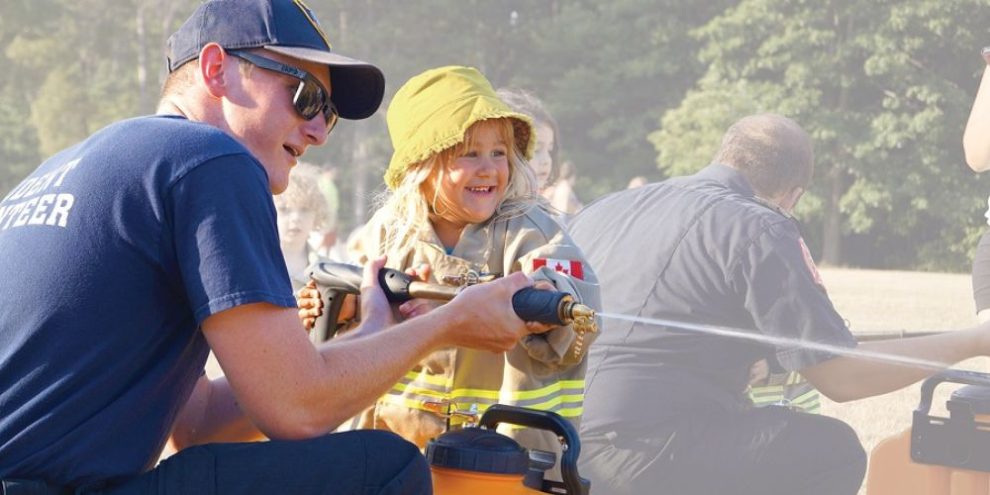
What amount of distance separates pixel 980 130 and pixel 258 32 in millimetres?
1796

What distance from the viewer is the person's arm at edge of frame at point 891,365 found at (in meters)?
2.91

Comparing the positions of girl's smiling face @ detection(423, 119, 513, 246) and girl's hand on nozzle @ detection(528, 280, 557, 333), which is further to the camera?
girl's smiling face @ detection(423, 119, 513, 246)

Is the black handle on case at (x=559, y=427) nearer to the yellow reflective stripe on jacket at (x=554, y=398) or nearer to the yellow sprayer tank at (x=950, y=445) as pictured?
the yellow reflective stripe on jacket at (x=554, y=398)

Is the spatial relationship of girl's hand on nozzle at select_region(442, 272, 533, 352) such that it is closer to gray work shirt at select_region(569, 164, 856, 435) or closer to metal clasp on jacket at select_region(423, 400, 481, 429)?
metal clasp on jacket at select_region(423, 400, 481, 429)

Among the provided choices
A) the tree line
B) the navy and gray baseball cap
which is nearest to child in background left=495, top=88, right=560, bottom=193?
the tree line

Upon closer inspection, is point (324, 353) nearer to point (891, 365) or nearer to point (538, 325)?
point (538, 325)

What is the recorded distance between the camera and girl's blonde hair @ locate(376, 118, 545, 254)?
277 cm

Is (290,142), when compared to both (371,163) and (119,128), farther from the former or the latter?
(371,163)

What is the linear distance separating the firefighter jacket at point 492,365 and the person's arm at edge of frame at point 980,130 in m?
0.99

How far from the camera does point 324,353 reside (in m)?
1.82

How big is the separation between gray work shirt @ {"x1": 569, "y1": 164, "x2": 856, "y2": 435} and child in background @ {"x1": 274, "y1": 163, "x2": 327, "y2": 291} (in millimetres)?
2584

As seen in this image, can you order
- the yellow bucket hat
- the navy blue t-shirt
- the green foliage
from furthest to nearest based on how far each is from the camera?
the green foliage → the yellow bucket hat → the navy blue t-shirt

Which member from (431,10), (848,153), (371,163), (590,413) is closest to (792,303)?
(590,413)

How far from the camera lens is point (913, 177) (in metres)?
3.43
